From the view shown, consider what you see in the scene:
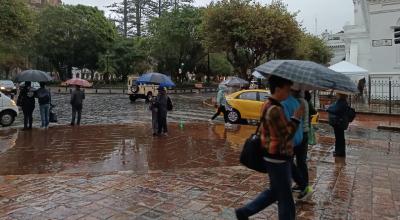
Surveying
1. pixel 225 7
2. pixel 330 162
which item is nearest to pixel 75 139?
pixel 330 162

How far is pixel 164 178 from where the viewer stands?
7.33 m

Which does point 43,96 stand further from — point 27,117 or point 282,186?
point 282,186

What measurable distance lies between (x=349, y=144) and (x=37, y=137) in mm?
8743

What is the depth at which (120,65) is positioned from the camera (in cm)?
5556

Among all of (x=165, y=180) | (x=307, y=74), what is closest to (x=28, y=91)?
(x=165, y=180)

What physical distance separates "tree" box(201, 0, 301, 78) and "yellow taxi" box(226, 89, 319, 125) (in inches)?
491

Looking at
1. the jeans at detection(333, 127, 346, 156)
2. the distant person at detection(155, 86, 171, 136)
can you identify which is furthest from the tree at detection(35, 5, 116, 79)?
the jeans at detection(333, 127, 346, 156)

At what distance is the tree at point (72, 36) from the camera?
5422 centimetres

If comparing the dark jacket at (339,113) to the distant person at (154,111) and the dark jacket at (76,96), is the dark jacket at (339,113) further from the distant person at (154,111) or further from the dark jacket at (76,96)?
the dark jacket at (76,96)

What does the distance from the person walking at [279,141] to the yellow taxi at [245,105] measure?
480 inches

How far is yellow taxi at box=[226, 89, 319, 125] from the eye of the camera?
16.4 m

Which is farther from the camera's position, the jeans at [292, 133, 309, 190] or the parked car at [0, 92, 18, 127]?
the parked car at [0, 92, 18, 127]

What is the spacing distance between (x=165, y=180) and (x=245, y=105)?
9.74m

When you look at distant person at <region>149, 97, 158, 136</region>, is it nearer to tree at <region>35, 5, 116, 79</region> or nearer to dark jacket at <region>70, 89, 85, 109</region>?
dark jacket at <region>70, 89, 85, 109</region>
